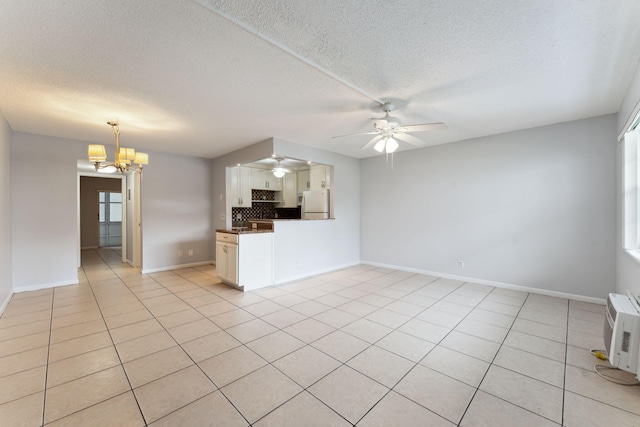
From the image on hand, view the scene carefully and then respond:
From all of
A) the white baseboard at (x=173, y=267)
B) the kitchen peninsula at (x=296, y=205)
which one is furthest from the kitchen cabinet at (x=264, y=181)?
the white baseboard at (x=173, y=267)

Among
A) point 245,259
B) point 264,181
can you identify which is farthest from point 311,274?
point 264,181

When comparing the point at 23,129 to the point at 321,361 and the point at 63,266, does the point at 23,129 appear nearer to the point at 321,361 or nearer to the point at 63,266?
the point at 63,266

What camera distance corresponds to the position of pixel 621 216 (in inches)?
122

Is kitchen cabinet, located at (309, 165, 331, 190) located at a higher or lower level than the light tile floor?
higher

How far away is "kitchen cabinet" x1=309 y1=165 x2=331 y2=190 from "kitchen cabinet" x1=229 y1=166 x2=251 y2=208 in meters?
1.53

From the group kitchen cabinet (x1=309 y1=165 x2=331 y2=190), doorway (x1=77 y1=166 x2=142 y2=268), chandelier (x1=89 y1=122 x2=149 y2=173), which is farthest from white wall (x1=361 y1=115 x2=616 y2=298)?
doorway (x1=77 y1=166 x2=142 y2=268)

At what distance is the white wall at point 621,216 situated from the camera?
243 centimetres

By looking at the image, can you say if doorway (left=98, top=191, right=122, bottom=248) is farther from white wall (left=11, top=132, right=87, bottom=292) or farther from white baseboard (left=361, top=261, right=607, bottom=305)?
white baseboard (left=361, top=261, right=607, bottom=305)

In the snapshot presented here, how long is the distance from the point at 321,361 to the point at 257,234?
2.50m

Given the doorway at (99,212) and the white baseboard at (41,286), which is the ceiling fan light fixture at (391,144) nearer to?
the white baseboard at (41,286)

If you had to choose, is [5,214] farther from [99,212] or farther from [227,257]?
[99,212]

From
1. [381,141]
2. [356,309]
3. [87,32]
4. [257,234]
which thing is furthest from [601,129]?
[87,32]

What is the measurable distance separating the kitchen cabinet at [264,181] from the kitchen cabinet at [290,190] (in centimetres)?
14

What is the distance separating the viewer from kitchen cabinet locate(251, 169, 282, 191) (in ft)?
21.6
